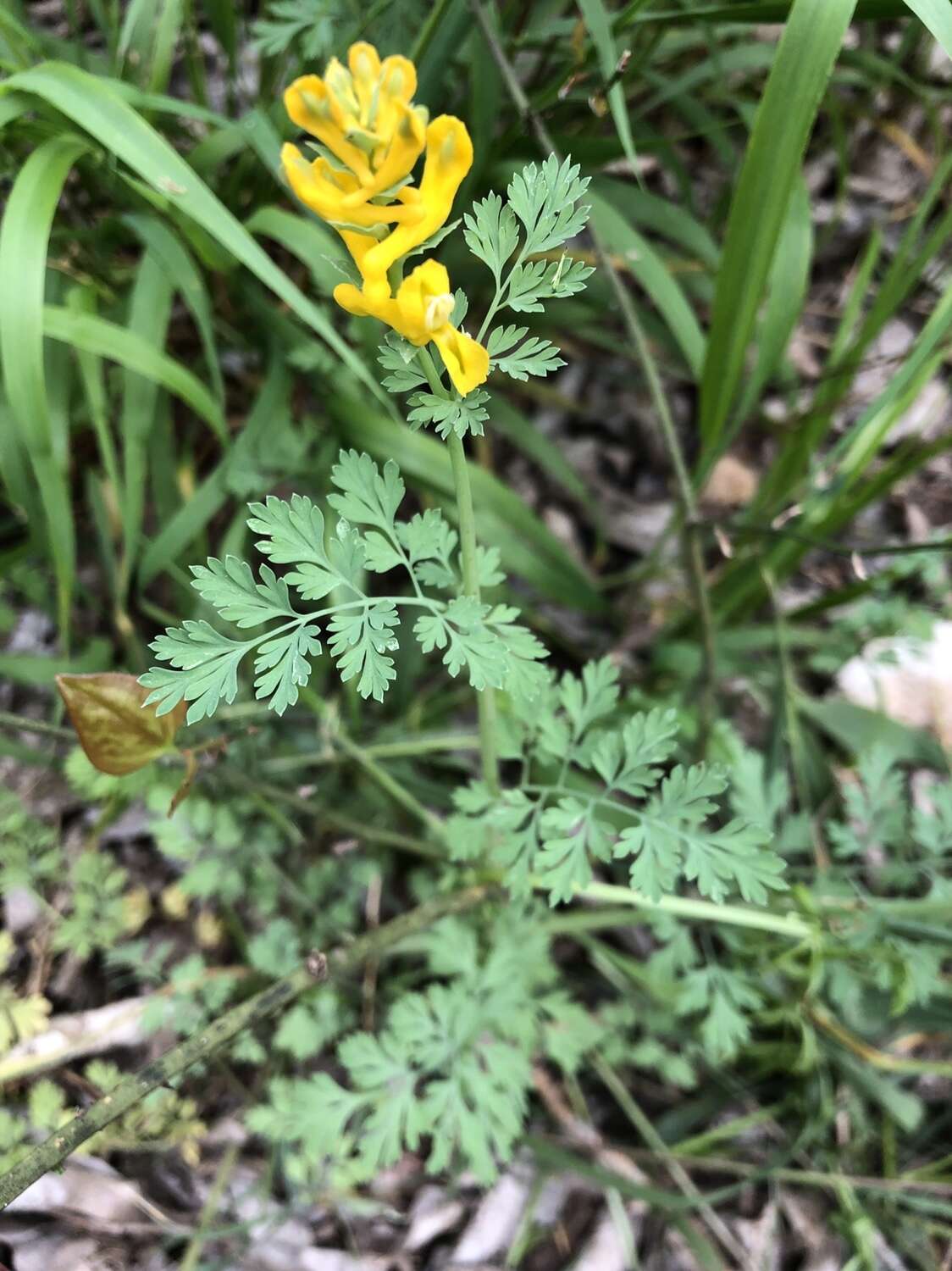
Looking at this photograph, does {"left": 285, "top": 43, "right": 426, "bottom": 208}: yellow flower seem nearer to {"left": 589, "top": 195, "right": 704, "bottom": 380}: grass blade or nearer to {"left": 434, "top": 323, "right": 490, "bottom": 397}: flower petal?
{"left": 434, "top": 323, "right": 490, "bottom": 397}: flower petal

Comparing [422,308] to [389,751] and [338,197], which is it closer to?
[338,197]

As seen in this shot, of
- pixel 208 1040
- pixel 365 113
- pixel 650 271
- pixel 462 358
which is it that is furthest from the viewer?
pixel 650 271

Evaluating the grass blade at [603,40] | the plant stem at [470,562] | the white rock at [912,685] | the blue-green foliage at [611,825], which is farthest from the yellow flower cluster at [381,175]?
the white rock at [912,685]

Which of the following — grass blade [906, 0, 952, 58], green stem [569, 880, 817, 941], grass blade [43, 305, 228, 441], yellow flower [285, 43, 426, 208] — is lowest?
green stem [569, 880, 817, 941]

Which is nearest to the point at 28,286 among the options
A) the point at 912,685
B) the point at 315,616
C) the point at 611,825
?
the point at 315,616

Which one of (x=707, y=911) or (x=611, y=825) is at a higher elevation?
(x=611, y=825)

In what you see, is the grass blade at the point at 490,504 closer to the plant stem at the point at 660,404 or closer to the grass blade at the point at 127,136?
the plant stem at the point at 660,404

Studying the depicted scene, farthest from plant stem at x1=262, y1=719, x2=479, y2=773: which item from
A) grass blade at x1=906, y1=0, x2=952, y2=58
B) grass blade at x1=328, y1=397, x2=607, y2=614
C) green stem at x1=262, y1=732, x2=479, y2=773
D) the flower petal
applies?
grass blade at x1=906, y1=0, x2=952, y2=58
